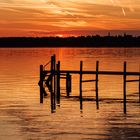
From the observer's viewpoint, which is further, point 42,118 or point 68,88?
point 68,88

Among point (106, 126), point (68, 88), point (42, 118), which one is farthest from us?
point (68, 88)

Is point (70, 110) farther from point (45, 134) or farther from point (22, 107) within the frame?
point (45, 134)

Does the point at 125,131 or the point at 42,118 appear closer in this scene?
the point at 125,131

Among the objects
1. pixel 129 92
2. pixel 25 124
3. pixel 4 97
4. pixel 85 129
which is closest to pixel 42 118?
pixel 25 124

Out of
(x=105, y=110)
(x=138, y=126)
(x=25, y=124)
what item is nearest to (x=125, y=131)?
(x=138, y=126)

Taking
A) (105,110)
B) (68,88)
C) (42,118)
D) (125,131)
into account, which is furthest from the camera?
(68,88)

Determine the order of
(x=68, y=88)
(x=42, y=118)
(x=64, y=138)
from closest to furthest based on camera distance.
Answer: (x=64, y=138)
(x=42, y=118)
(x=68, y=88)

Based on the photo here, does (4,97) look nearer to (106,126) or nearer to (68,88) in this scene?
(68,88)

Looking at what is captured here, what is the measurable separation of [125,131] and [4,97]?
15671 millimetres

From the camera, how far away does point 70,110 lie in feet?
86.7

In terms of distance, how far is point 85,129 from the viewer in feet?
65.7

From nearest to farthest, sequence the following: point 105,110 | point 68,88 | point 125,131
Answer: point 125,131, point 105,110, point 68,88

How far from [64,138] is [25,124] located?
12.4ft

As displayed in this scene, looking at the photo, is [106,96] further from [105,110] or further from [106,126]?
[106,126]
